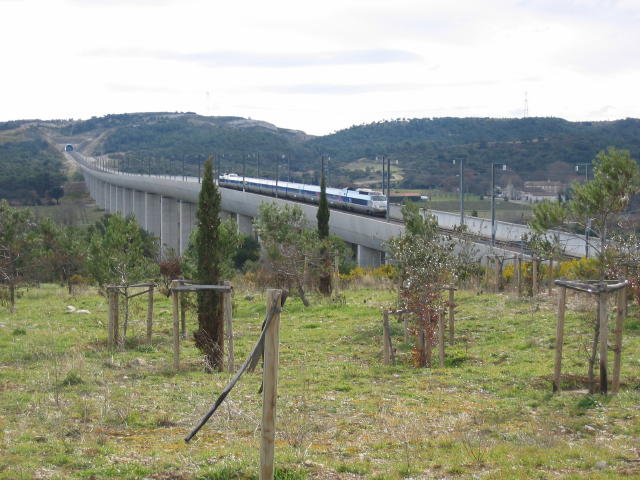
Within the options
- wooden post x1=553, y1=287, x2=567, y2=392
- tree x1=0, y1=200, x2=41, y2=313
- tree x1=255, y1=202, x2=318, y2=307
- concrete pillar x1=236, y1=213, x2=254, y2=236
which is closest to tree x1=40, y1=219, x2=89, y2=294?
tree x1=0, y1=200, x2=41, y2=313

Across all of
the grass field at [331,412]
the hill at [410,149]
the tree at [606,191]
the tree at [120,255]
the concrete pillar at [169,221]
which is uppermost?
the hill at [410,149]

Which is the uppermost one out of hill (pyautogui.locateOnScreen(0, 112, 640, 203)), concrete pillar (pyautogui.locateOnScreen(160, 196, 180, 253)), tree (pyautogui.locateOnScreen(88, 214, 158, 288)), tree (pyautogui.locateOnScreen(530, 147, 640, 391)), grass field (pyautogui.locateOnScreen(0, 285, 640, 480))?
hill (pyautogui.locateOnScreen(0, 112, 640, 203))

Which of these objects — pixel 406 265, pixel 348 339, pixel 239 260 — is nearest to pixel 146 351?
pixel 348 339

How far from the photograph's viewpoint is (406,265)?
15.4 m

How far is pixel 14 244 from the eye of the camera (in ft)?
77.8

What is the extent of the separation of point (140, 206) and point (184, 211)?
14.3m

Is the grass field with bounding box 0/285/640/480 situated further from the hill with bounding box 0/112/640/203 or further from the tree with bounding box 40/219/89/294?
the hill with bounding box 0/112/640/203

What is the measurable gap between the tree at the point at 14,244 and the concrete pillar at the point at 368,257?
20204 millimetres

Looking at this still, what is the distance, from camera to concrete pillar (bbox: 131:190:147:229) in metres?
92.3

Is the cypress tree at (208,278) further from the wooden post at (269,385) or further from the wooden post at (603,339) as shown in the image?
the wooden post at (269,385)

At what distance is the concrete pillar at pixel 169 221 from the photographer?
85.9 m

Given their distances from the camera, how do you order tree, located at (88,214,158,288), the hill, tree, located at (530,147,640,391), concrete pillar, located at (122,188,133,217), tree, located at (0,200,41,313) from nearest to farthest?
tree, located at (530,147,640,391) → tree, located at (88,214,158,288) → tree, located at (0,200,41,313) → the hill → concrete pillar, located at (122,188,133,217)

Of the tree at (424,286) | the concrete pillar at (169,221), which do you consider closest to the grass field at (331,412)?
the tree at (424,286)

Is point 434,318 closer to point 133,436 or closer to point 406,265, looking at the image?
point 406,265
